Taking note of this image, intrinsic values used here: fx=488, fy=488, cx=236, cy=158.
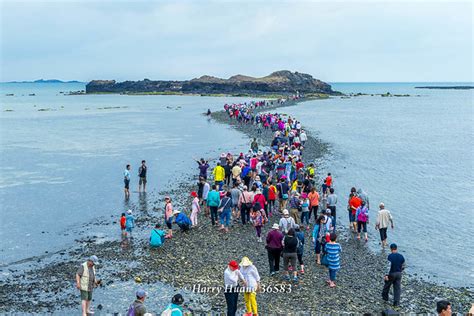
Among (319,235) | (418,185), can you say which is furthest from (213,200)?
(418,185)

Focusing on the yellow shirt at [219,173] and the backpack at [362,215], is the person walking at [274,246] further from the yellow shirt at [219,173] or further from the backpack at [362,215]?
the yellow shirt at [219,173]

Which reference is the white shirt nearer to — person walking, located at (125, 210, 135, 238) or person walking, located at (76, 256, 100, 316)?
person walking, located at (76, 256, 100, 316)

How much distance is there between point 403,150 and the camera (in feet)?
157

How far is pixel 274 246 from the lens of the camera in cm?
1459

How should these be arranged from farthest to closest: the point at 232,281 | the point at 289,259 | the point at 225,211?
the point at 225,211 < the point at 289,259 < the point at 232,281

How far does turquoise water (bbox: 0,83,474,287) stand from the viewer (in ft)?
65.8

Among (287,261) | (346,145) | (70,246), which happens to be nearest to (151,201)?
(70,246)

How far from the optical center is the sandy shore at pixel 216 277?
43.7ft

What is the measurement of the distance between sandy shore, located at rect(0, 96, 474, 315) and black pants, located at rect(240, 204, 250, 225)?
379 millimetres

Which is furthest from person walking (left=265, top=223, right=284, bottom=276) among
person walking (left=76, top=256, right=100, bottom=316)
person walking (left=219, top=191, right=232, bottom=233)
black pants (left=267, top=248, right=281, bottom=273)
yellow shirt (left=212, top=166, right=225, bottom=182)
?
yellow shirt (left=212, top=166, right=225, bottom=182)

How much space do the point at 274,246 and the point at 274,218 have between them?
6511mm

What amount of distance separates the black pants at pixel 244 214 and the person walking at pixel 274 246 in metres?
4.88

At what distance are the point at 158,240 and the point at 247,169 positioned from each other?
7759 millimetres

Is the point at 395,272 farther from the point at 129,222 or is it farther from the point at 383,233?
the point at 129,222
